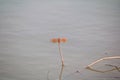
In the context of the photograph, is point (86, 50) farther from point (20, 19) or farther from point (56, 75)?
point (20, 19)

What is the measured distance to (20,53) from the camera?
1.01m

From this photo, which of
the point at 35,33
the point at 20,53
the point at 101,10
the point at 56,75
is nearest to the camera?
the point at 56,75

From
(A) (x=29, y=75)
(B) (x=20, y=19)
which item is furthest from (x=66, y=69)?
(B) (x=20, y=19)

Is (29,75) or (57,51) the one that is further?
(57,51)

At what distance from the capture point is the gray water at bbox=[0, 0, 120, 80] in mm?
931

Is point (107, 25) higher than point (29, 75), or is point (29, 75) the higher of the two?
point (107, 25)

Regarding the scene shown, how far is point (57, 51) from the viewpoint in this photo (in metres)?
1.01

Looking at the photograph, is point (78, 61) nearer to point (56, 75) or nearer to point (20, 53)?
point (56, 75)

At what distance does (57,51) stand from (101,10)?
1.33 ft

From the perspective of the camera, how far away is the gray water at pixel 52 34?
931mm

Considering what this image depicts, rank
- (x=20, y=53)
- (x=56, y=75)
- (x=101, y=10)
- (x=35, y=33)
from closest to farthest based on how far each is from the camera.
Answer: (x=56, y=75), (x=20, y=53), (x=35, y=33), (x=101, y=10)

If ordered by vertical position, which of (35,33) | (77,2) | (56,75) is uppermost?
(77,2)

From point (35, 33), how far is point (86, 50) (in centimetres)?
28

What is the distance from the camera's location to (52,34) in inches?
43.4
